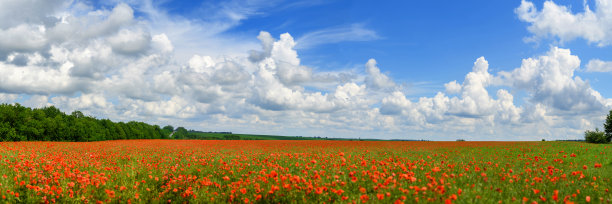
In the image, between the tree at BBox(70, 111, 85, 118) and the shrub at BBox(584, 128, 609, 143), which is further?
the tree at BBox(70, 111, 85, 118)

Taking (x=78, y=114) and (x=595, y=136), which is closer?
(x=595, y=136)

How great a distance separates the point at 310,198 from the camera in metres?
7.26

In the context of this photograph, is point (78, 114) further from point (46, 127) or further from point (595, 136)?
point (595, 136)

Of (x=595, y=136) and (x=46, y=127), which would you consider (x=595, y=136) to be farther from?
(x=46, y=127)

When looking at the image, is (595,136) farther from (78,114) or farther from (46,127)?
(78,114)

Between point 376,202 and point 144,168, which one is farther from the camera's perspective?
point 144,168

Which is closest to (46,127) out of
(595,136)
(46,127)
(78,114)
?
(46,127)

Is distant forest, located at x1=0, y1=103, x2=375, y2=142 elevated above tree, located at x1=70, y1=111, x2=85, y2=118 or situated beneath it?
situated beneath

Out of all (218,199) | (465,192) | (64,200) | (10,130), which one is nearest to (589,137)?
(465,192)

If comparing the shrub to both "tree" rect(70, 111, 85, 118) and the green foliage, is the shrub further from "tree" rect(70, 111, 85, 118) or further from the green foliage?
"tree" rect(70, 111, 85, 118)

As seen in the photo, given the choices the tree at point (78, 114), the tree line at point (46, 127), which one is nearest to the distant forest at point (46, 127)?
the tree line at point (46, 127)

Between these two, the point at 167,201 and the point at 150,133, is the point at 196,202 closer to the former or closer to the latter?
the point at 167,201

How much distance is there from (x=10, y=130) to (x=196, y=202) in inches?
1635

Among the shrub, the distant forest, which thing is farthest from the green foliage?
the distant forest
